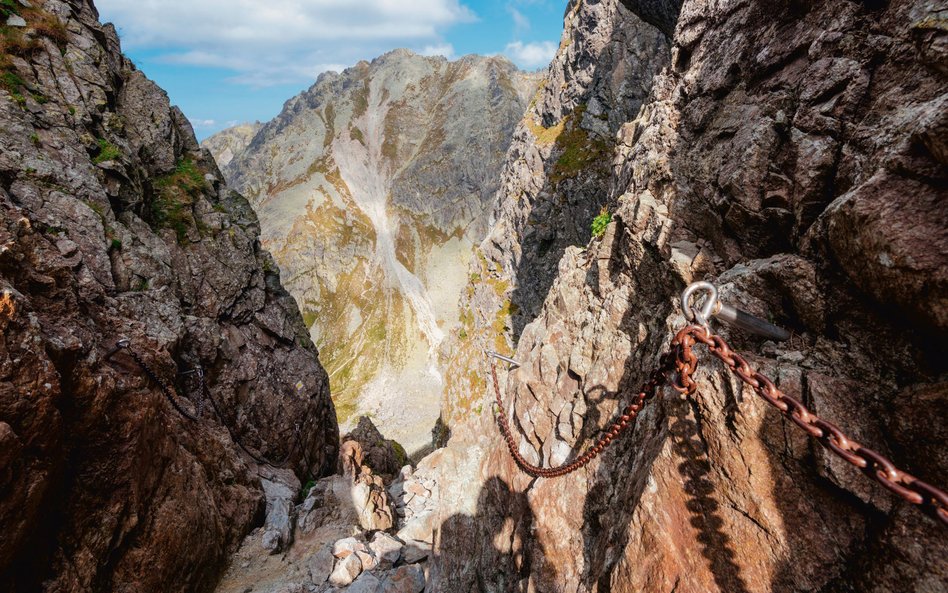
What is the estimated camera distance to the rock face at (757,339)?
4.63m

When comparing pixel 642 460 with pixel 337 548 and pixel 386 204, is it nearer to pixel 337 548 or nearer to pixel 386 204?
pixel 337 548

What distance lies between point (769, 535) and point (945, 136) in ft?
17.5

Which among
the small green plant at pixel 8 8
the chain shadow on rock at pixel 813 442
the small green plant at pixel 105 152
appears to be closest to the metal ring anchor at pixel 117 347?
the small green plant at pixel 105 152

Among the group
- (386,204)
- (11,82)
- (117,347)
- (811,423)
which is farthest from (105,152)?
(386,204)

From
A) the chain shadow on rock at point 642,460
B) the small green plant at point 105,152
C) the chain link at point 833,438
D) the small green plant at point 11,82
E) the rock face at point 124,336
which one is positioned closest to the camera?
the chain link at point 833,438

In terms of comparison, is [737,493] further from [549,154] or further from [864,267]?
[549,154]

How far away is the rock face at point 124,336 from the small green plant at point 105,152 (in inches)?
5.3

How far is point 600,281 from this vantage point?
1602 cm

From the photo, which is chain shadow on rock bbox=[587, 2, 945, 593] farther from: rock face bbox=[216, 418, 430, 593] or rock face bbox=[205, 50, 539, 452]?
rock face bbox=[205, 50, 539, 452]

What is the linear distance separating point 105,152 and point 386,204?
120m

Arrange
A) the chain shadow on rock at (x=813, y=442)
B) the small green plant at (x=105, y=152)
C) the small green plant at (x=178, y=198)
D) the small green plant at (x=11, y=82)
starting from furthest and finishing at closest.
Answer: the small green plant at (x=178, y=198)
the small green plant at (x=105, y=152)
the small green plant at (x=11, y=82)
the chain shadow on rock at (x=813, y=442)

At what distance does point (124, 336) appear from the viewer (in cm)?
1537

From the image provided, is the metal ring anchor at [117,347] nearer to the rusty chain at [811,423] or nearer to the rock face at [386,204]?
the rusty chain at [811,423]

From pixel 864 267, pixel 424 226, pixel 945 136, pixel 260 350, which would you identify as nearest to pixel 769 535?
pixel 864 267
